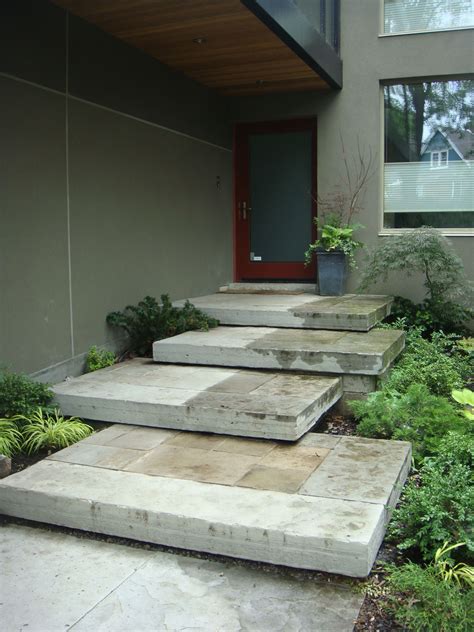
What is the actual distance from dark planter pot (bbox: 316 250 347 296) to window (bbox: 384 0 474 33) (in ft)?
9.19

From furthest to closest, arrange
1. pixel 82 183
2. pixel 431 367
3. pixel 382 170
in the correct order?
pixel 382 170, pixel 82 183, pixel 431 367

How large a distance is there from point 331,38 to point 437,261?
2.96 meters

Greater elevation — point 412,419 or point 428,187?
point 428,187

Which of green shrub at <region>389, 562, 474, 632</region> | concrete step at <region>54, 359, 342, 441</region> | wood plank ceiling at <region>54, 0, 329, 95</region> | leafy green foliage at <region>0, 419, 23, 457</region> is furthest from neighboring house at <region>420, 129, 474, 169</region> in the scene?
green shrub at <region>389, 562, 474, 632</region>

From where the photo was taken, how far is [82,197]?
221 inches

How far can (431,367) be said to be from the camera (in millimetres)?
5297

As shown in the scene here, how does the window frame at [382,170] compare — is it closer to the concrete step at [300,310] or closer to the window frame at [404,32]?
the window frame at [404,32]

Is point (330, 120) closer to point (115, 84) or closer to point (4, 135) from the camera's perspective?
point (115, 84)

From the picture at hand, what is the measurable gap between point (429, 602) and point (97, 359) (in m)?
3.87

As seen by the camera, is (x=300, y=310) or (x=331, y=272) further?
(x=331, y=272)

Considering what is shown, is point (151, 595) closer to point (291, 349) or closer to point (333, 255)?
point (291, 349)

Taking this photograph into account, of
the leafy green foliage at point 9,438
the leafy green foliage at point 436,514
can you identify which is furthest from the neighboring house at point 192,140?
the leafy green foliage at point 436,514

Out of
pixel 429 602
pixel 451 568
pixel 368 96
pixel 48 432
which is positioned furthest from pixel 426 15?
pixel 429 602

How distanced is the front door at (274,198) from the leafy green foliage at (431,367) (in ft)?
7.95
